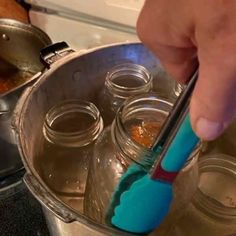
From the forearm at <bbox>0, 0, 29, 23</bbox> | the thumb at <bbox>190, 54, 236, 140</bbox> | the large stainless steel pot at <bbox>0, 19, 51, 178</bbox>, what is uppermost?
the thumb at <bbox>190, 54, 236, 140</bbox>

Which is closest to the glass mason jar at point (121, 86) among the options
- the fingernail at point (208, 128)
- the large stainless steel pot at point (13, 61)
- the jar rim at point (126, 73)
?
the jar rim at point (126, 73)

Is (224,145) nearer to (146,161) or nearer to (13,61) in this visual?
(146,161)

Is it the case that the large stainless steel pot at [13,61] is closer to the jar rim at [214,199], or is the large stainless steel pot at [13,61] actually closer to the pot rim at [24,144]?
the pot rim at [24,144]

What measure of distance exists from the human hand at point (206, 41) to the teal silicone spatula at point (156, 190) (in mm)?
56

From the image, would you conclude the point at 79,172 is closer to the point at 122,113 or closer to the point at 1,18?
the point at 122,113

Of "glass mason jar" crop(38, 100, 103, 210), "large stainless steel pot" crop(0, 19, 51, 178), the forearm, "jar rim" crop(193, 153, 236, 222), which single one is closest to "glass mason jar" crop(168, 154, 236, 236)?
"jar rim" crop(193, 153, 236, 222)

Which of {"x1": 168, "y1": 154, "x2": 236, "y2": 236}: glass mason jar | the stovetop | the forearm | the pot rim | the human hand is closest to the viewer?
the human hand

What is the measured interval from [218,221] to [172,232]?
42 mm

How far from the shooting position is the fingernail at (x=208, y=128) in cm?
26

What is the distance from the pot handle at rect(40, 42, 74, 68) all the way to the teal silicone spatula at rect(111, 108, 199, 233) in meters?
0.16

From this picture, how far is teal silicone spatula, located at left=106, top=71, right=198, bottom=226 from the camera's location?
33 centimetres

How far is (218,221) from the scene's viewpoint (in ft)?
1.46

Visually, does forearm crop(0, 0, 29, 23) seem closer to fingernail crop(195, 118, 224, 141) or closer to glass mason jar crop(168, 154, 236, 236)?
glass mason jar crop(168, 154, 236, 236)

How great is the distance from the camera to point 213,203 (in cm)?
45
